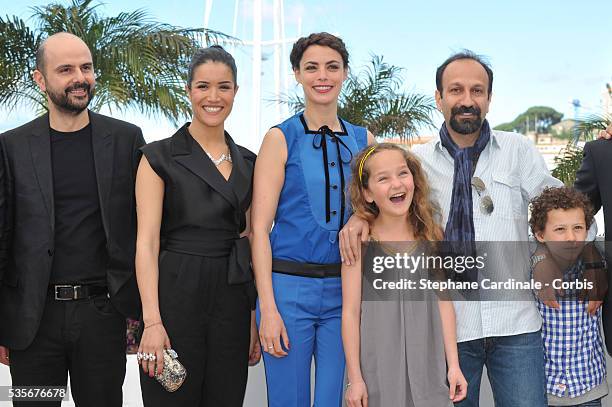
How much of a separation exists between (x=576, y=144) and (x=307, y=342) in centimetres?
920

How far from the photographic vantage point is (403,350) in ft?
10.2

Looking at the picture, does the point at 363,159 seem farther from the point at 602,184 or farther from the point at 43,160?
the point at 43,160

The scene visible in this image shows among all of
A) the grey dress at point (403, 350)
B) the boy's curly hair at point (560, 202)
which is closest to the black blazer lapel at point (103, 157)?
the grey dress at point (403, 350)

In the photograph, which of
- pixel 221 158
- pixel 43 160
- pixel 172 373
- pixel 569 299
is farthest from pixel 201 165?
pixel 569 299

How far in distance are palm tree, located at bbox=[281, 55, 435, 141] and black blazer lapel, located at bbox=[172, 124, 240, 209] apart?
31.4ft

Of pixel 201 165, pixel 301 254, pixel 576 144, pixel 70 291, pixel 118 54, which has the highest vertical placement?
pixel 118 54

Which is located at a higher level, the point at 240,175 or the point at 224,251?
the point at 240,175

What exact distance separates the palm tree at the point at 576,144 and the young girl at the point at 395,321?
328 inches

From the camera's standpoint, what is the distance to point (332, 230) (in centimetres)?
325

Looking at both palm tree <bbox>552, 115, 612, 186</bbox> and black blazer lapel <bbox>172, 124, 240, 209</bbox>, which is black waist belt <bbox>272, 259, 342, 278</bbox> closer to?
black blazer lapel <bbox>172, 124, 240, 209</bbox>

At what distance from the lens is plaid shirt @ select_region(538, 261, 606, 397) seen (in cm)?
322

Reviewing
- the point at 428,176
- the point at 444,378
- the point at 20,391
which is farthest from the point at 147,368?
the point at 428,176

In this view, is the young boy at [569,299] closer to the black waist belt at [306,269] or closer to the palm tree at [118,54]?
the black waist belt at [306,269]

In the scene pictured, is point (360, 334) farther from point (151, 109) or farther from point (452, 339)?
point (151, 109)
